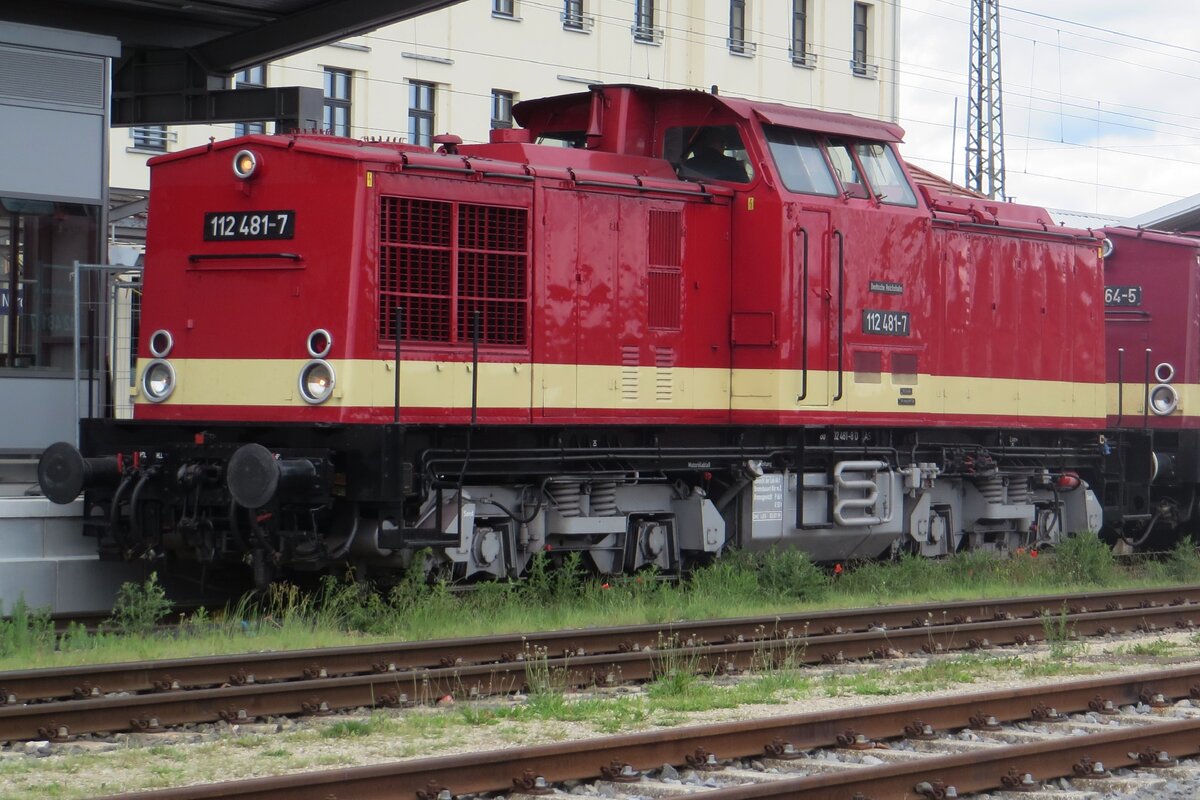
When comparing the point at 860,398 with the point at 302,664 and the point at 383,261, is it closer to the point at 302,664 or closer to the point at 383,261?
the point at 383,261

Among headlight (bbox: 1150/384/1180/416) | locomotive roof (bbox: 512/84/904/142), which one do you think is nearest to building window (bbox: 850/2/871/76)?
headlight (bbox: 1150/384/1180/416)

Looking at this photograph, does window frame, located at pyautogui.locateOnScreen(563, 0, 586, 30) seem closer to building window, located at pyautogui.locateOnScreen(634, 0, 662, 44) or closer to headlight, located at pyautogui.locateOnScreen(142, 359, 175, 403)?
building window, located at pyautogui.locateOnScreen(634, 0, 662, 44)

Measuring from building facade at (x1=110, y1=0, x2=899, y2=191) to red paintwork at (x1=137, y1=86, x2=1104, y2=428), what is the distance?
1916cm

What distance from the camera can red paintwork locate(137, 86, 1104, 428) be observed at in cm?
1179

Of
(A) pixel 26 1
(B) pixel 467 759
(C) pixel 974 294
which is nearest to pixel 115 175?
(A) pixel 26 1

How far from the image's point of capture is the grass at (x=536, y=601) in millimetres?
10625

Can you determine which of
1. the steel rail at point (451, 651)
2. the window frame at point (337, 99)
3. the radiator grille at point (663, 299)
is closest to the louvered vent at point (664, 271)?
the radiator grille at point (663, 299)

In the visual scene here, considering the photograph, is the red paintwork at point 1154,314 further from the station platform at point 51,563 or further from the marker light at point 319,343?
the station platform at point 51,563

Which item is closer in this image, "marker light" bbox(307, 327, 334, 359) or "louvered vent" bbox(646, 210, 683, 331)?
"marker light" bbox(307, 327, 334, 359)

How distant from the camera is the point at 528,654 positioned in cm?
1003

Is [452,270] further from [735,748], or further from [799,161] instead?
[735,748]

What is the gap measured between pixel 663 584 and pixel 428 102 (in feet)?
91.8

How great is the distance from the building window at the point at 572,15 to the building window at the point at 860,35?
448 inches

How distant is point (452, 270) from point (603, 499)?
2436 mm
